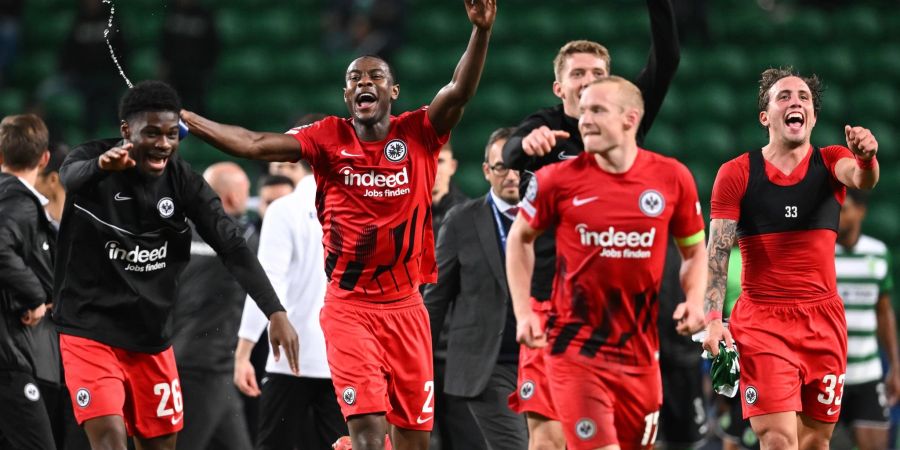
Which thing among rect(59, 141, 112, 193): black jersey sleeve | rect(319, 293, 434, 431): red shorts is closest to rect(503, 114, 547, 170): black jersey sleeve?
rect(319, 293, 434, 431): red shorts

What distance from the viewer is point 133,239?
264 inches

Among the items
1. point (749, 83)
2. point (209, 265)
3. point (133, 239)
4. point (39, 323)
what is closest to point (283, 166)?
point (209, 265)

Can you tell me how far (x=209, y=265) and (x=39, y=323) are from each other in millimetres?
1269

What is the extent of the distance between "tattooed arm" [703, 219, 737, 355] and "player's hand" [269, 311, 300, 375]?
2.07 metres

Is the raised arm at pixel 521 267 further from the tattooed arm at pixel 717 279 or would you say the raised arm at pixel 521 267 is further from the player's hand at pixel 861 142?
the player's hand at pixel 861 142

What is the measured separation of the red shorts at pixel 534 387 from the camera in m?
6.70

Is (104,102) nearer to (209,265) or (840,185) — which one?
(209,265)

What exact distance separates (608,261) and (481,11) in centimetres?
156

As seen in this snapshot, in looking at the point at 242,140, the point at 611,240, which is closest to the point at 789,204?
the point at 611,240

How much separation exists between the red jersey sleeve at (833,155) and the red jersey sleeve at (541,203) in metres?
Answer: 2.07

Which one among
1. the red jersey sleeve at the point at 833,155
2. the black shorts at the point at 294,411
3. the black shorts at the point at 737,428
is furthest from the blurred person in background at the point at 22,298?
the black shorts at the point at 737,428

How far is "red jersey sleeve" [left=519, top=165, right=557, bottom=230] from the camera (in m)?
5.77

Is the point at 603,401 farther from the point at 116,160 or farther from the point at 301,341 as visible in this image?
the point at 301,341

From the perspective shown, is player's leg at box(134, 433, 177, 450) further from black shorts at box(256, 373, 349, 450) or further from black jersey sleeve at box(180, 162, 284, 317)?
black shorts at box(256, 373, 349, 450)
